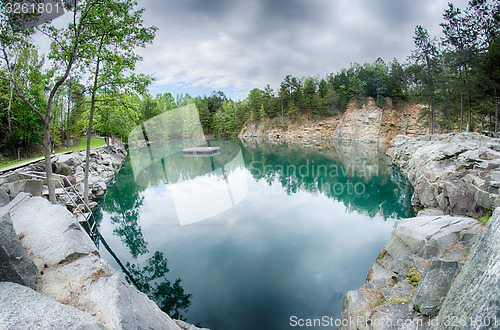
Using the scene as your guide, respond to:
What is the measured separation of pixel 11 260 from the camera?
3557mm

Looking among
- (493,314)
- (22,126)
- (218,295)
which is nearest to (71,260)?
(218,295)

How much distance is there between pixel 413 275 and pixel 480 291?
4.43 m

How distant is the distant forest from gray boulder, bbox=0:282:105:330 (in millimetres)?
8572

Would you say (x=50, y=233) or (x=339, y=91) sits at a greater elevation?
(x=339, y=91)

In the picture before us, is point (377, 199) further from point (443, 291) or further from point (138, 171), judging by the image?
point (138, 171)

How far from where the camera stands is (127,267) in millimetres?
9414

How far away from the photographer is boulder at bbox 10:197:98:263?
5072 mm

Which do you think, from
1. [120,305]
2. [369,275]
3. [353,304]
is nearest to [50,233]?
[120,305]

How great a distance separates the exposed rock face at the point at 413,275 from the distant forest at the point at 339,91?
39.9 ft

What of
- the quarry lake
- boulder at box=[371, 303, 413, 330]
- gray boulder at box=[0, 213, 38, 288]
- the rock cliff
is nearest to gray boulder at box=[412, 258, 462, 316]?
boulder at box=[371, 303, 413, 330]

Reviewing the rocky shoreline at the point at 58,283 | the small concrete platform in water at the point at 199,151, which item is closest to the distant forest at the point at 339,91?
the rocky shoreline at the point at 58,283

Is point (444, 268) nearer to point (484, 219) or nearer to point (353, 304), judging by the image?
point (353, 304)

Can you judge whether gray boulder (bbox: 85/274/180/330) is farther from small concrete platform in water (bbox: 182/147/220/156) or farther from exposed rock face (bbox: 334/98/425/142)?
exposed rock face (bbox: 334/98/425/142)

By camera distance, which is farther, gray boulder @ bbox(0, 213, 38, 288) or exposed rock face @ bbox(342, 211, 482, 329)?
exposed rock face @ bbox(342, 211, 482, 329)
